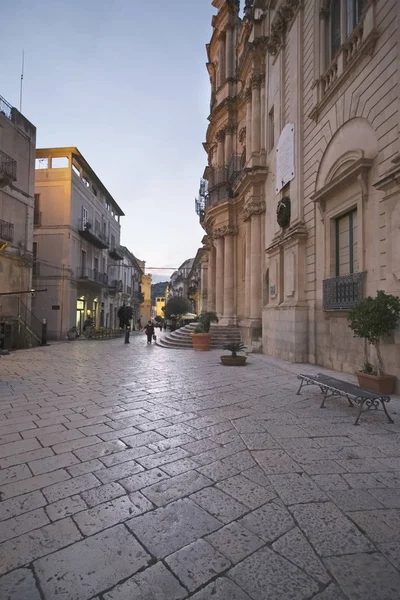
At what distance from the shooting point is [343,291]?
7680 mm

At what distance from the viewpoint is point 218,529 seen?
6.81ft

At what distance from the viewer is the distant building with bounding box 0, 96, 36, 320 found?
15.8 meters

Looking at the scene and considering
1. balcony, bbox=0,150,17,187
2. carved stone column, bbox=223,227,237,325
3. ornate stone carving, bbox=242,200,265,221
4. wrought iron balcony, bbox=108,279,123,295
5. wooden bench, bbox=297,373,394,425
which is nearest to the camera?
wooden bench, bbox=297,373,394,425

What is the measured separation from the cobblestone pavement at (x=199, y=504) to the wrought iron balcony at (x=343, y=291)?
3.06 meters

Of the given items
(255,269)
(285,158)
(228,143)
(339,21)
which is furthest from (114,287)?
(339,21)

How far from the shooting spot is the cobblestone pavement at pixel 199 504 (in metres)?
1.67

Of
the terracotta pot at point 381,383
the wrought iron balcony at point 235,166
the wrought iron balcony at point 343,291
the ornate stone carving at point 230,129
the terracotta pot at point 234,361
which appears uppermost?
the ornate stone carving at point 230,129

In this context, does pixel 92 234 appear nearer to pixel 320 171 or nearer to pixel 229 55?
pixel 229 55

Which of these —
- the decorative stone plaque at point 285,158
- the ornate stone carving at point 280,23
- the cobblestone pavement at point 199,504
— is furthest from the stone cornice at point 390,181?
the ornate stone carving at point 280,23

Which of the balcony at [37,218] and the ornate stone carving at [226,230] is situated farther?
the balcony at [37,218]

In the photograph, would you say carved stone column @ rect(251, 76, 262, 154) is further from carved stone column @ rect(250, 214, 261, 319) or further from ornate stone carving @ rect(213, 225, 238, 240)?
ornate stone carving @ rect(213, 225, 238, 240)

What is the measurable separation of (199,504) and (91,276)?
82.5ft

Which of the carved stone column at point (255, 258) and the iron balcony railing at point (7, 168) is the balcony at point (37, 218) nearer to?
the iron balcony railing at point (7, 168)

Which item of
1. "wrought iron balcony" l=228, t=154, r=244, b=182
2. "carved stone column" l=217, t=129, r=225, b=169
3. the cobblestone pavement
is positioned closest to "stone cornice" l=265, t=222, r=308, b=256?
the cobblestone pavement
